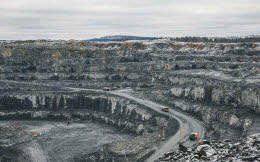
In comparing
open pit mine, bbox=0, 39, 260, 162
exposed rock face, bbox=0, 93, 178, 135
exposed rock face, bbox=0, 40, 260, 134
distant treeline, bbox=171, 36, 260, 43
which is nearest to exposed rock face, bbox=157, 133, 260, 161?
open pit mine, bbox=0, 39, 260, 162

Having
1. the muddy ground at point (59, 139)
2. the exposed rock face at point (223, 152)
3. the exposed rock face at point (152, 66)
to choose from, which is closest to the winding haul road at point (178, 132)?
the exposed rock face at point (152, 66)

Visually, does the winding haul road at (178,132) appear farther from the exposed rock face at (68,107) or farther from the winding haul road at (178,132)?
the exposed rock face at (68,107)

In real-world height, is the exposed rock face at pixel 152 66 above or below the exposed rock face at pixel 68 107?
above

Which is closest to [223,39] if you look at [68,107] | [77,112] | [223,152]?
[68,107]

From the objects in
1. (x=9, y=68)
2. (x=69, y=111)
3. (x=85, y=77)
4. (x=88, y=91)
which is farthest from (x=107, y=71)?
(x=9, y=68)

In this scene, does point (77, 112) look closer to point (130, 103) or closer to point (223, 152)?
point (130, 103)

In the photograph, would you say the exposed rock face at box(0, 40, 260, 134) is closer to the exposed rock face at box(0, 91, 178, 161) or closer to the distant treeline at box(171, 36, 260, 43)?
the exposed rock face at box(0, 91, 178, 161)
